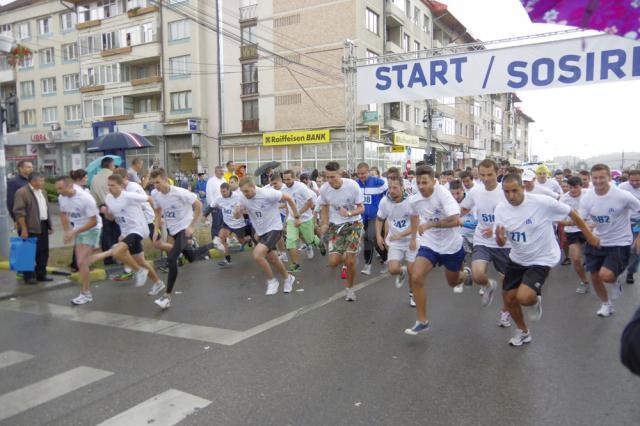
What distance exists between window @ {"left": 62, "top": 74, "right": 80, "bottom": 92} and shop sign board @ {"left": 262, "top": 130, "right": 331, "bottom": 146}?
19.1 meters

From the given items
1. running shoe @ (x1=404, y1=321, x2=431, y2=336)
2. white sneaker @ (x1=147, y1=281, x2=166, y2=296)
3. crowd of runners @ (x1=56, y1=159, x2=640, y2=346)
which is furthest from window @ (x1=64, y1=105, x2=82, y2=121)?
running shoe @ (x1=404, y1=321, x2=431, y2=336)

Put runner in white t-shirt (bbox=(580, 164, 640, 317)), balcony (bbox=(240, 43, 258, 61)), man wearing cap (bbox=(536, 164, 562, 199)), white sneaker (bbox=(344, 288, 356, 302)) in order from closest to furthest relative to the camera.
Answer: runner in white t-shirt (bbox=(580, 164, 640, 317)) → white sneaker (bbox=(344, 288, 356, 302)) → man wearing cap (bbox=(536, 164, 562, 199)) → balcony (bbox=(240, 43, 258, 61))

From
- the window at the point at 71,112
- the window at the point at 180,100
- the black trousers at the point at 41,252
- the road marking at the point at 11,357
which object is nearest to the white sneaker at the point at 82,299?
the black trousers at the point at 41,252

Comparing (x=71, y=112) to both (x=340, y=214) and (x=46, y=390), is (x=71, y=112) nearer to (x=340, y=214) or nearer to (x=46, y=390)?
(x=340, y=214)

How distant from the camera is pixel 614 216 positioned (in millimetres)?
5809

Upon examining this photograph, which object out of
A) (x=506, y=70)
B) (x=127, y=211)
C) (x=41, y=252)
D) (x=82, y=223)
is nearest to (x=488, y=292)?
(x=127, y=211)

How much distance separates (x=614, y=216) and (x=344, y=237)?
135 inches

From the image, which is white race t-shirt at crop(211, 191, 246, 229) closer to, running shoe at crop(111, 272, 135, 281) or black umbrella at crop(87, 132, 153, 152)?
running shoe at crop(111, 272, 135, 281)

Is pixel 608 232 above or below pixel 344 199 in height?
below

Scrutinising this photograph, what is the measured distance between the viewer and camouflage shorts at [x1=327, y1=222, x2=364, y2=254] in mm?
7027

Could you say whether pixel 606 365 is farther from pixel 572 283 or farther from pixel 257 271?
pixel 257 271

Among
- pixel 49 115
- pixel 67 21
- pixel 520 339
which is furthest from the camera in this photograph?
pixel 49 115

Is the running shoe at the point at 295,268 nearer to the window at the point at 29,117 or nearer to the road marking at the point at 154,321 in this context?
the road marking at the point at 154,321

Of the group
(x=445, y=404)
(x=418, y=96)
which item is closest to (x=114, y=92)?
(x=418, y=96)
